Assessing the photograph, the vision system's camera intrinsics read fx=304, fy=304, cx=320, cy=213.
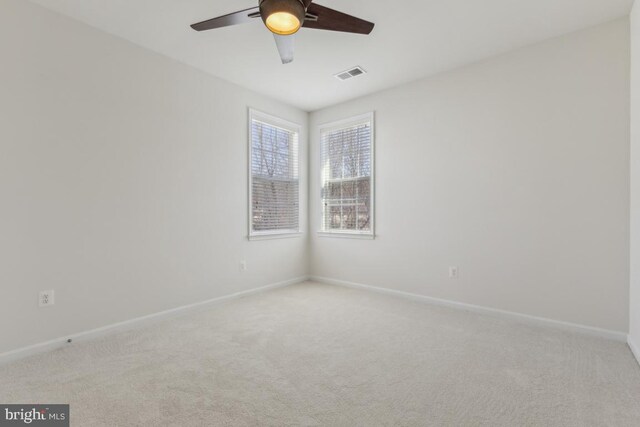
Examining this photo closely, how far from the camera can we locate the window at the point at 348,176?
424cm

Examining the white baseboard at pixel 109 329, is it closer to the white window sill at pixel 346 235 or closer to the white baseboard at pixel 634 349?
the white window sill at pixel 346 235

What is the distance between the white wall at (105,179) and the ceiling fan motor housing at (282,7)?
1.87m

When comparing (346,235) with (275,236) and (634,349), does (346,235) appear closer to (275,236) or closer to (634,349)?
(275,236)

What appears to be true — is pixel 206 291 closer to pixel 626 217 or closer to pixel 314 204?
pixel 314 204

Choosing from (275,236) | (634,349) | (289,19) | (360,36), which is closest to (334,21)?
(289,19)

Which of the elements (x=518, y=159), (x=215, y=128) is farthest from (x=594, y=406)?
(x=215, y=128)

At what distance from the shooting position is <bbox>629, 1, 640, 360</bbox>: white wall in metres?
2.21

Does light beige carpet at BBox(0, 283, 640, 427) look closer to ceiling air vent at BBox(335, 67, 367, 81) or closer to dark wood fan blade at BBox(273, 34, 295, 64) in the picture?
dark wood fan blade at BBox(273, 34, 295, 64)

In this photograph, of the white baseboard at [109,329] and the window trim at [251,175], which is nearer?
the white baseboard at [109,329]

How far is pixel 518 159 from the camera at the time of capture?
9.89 feet

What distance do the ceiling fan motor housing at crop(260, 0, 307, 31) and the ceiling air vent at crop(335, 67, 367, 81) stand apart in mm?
1785

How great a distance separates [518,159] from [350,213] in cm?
216

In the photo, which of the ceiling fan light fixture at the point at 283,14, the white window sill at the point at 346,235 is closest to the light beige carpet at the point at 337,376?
the white window sill at the point at 346,235

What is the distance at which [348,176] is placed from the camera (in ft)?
14.6
